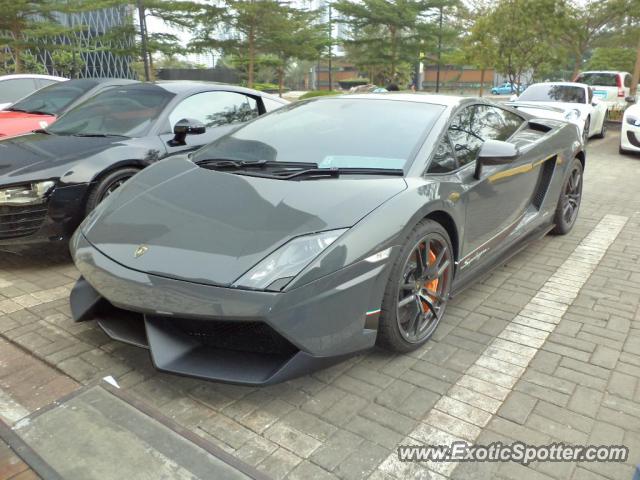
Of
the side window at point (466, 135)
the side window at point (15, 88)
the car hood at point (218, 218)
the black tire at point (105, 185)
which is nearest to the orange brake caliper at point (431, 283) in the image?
the car hood at point (218, 218)

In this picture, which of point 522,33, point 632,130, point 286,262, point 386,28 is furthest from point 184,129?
point 386,28

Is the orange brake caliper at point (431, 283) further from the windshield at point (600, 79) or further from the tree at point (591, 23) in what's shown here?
the tree at point (591, 23)

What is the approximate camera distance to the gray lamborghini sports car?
2.17 metres

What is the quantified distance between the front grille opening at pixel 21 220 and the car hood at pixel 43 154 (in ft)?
0.65

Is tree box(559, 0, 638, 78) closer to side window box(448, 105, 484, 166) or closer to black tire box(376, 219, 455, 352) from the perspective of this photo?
side window box(448, 105, 484, 166)

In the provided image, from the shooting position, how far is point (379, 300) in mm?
2426

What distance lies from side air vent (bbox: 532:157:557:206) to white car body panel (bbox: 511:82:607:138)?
193 inches

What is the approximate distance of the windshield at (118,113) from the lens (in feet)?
14.9

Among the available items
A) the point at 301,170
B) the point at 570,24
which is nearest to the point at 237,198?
the point at 301,170

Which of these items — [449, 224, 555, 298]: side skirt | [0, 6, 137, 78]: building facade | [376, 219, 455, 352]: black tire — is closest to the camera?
[376, 219, 455, 352]: black tire

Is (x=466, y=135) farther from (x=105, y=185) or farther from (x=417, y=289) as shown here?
(x=105, y=185)

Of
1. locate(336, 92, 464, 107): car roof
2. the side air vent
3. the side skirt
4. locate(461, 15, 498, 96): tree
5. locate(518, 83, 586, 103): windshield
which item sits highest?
locate(461, 15, 498, 96): tree

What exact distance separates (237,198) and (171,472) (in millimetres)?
1251

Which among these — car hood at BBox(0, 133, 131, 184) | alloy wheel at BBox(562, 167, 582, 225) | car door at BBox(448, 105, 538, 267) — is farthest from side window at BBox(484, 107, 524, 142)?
car hood at BBox(0, 133, 131, 184)
